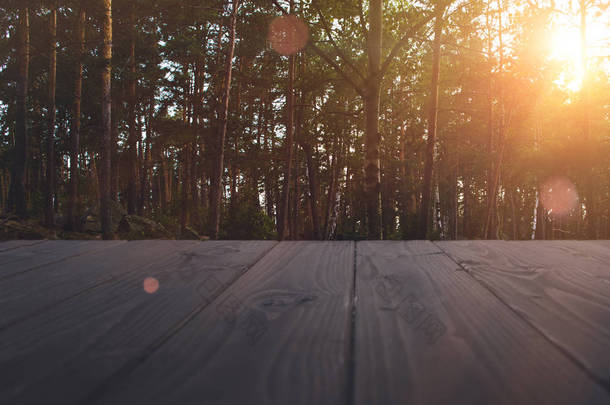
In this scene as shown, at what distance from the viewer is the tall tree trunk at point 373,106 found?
6819 mm

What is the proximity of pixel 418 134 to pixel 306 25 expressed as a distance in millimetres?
14799

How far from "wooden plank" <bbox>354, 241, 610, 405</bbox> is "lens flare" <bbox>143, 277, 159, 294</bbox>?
71 cm

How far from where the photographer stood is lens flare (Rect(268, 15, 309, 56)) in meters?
8.84

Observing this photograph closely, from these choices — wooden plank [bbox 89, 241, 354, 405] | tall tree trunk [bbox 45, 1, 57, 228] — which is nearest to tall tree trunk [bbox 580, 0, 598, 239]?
wooden plank [bbox 89, 241, 354, 405]

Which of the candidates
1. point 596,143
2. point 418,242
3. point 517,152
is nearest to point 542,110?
point 517,152

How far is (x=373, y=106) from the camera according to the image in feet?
22.6

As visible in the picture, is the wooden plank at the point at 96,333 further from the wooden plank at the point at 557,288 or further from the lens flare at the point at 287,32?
the lens flare at the point at 287,32

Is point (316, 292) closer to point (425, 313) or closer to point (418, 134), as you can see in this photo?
point (425, 313)

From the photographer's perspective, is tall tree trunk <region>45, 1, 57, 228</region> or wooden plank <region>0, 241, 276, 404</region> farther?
tall tree trunk <region>45, 1, 57, 228</region>

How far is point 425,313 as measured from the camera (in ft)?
3.13

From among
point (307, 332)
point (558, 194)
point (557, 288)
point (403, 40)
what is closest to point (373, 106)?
point (403, 40)

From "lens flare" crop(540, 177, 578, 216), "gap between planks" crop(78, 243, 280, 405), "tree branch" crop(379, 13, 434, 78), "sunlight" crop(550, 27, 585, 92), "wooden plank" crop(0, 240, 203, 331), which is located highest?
"sunlight" crop(550, 27, 585, 92)

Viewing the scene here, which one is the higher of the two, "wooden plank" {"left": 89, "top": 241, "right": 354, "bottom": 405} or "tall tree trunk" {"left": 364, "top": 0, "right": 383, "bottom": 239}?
"tall tree trunk" {"left": 364, "top": 0, "right": 383, "bottom": 239}

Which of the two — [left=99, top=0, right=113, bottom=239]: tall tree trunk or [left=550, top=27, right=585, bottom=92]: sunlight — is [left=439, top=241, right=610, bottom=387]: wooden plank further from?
[left=550, top=27, right=585, bottom=92]: sunlight
